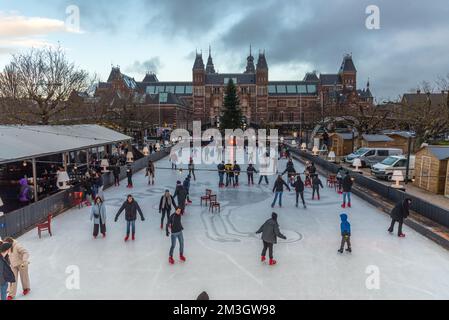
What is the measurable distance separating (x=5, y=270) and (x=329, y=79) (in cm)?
10103

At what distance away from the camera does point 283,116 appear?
96062mm

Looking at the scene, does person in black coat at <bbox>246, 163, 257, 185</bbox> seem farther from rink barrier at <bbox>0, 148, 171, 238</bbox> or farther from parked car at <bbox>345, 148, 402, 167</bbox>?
parked car at <bbox>345, 148, 402, 167</bbox>

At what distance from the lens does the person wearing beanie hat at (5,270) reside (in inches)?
236

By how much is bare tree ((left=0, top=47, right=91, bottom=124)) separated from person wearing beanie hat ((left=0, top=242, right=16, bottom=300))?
2379 centimetres

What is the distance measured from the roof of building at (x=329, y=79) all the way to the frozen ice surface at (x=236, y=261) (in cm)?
9056

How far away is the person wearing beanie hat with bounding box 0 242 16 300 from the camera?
6.00 m

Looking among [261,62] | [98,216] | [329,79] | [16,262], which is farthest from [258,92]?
[16,262]

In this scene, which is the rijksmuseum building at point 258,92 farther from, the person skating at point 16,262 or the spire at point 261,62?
the person skating at point 16,262

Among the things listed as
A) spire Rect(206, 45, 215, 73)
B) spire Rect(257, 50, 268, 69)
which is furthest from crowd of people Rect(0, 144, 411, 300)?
spire Rect(206, 45, 215, 73)

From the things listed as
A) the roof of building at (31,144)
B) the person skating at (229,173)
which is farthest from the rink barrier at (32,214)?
the person skating at (229,173)

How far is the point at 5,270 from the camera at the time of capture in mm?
6043
